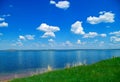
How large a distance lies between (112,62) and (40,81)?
5.24 metres

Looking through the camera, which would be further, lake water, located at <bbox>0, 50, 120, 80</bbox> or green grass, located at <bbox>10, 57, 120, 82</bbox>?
lake water, located at <bbox>0, 50, 120, 80</bbox>

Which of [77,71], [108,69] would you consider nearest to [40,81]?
[77,71]

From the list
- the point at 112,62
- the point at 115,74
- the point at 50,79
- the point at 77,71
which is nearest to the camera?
the point at 115,74

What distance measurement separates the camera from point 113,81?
1335 cm

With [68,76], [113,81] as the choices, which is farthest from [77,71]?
[113,81]

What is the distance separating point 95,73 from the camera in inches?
619

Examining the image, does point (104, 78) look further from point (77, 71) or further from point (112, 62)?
point (112, 62)

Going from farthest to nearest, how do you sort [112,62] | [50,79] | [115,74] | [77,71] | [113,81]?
[112,62] → [77,71] → [50,79] → [115,74] → [113,81]

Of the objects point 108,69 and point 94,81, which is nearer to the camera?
point 94,81

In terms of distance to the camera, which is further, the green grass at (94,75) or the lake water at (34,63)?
the lake water at (34,63)

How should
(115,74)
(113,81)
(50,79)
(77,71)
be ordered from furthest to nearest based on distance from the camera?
(77,71) → (50,79) → (115,74) → (113,81)

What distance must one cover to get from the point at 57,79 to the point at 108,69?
300cm

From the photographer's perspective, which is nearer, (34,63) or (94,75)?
(94,75)

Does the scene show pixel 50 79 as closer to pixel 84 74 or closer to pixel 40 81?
pixel 40 81
